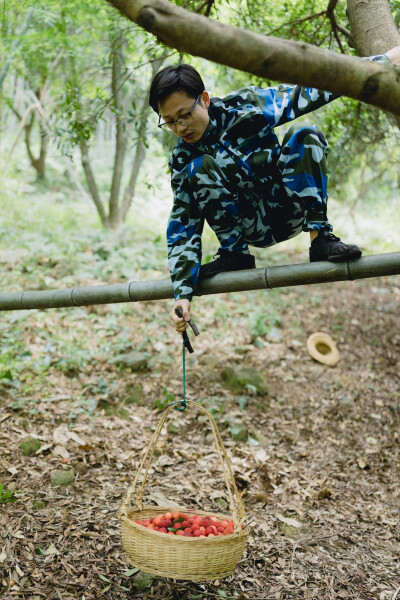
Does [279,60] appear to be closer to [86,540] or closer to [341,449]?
[86,540]

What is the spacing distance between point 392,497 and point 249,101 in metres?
3.23

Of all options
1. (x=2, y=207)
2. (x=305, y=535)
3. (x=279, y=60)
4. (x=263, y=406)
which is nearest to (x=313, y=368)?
(x=263, y=406)

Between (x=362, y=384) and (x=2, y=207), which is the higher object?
(x=2, y=207)

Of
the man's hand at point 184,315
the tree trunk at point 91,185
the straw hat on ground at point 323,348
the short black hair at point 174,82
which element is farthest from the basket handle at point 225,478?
the tree trunk at point 91,185

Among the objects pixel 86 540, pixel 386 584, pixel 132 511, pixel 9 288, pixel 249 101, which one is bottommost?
pixel 386 584

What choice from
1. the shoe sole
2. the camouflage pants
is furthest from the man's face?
the shoe sole

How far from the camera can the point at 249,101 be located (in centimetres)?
259

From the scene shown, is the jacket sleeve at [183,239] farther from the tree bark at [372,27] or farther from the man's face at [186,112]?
the tree bark at [372,27]

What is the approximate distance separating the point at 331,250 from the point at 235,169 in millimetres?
712

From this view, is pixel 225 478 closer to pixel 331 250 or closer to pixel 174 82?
pixel 331 250

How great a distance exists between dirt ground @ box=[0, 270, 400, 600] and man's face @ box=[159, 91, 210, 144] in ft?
8.18

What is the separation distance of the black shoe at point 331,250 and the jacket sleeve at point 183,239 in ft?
2.24

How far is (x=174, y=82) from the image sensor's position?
2.37m

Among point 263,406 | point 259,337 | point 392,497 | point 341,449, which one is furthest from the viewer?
point 259,337
